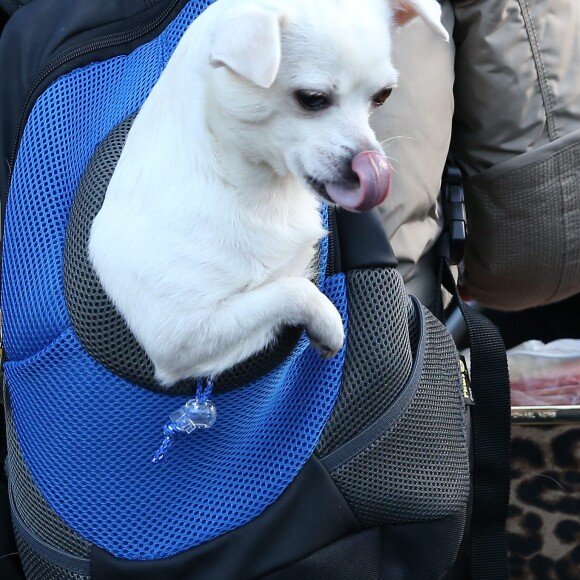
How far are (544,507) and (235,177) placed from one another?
89cm

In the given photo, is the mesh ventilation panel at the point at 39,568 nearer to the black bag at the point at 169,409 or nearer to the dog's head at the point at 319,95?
the black bag at the point at 169,409

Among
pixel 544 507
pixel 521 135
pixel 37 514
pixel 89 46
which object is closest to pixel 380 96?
pixel 89 46

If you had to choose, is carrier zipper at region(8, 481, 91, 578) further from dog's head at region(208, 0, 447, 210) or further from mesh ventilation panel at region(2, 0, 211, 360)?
dog's head at region(208, 0, 447, 210)

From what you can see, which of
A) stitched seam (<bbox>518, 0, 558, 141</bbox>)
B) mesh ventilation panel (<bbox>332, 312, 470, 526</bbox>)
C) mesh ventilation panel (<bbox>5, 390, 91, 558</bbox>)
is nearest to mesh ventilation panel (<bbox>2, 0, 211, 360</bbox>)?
mesh ventilation panel (<bbox>5, 390, 91, 558</bbox>)

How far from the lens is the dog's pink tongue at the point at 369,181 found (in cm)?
74

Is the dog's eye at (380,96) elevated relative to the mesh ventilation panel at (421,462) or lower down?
elevated

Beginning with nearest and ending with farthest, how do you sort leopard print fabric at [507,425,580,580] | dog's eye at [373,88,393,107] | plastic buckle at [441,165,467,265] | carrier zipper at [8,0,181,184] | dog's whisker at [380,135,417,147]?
dog's eye at [373,88,393,107], carrier zipper at [8,0,181,184], dog's whisker at [380,135,417,147], plastic buckle at [441,165,467,265], leopard print fabric at [507,425,580,580]

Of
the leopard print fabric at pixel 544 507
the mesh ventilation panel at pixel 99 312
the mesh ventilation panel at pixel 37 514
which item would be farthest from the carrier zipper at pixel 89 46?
the leopard print fabric at pixel 544 507

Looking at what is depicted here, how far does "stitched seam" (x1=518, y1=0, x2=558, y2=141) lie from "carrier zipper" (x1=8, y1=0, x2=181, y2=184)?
472 millimetres

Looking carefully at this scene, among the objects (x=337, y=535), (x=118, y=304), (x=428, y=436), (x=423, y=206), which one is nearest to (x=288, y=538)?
(x=337, y=535)

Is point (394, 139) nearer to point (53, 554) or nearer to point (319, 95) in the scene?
point (319, 95)

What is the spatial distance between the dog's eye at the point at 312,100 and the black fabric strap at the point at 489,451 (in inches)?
17.4

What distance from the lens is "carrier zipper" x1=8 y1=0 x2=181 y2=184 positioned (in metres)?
0.90

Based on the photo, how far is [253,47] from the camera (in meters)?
0.69
